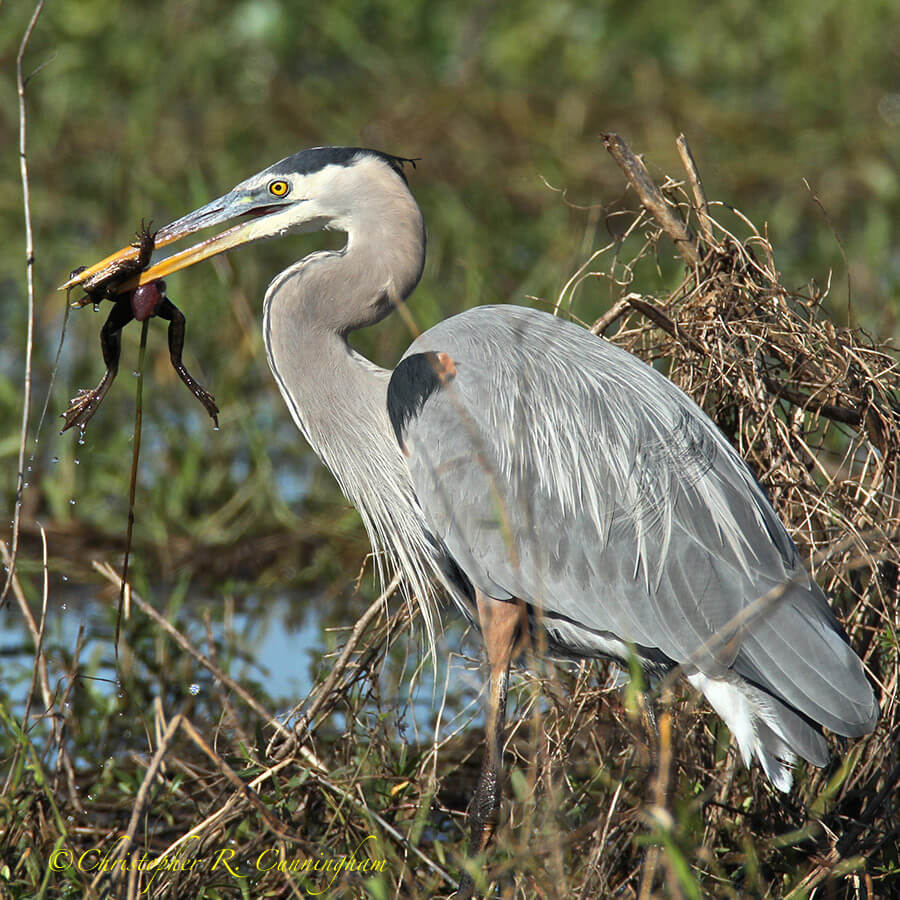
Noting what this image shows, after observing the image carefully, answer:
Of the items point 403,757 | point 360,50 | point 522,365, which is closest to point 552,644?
point 403,757

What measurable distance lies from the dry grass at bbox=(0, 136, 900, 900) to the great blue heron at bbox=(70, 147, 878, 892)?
0.12 meters

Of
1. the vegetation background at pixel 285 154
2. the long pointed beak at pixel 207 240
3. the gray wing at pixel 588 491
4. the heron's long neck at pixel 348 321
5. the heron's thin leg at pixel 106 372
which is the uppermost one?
the long pointed beak at pixel 207 240

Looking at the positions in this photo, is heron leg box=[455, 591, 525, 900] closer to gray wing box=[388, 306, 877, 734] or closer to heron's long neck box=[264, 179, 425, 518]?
gray wing box=[388, 306, 877, 734]

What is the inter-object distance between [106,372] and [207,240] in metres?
0.47

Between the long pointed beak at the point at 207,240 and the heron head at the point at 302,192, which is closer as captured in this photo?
the long pointed beak at the point at 207,240

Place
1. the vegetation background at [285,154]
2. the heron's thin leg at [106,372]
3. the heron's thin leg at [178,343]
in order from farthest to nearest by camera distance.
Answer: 1. the vegetation background at [285,154]
2. the heron's thin leg at [178,343]
3. the heron's thin leg at [106,372]

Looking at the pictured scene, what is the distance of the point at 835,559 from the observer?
10.2 ft

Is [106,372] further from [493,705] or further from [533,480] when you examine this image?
[493,705]

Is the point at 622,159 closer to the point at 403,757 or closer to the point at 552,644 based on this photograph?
the point at 552,644

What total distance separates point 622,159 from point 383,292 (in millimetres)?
608

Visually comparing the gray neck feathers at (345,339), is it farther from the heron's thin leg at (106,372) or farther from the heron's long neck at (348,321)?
the heron's thin leg at (106,372)

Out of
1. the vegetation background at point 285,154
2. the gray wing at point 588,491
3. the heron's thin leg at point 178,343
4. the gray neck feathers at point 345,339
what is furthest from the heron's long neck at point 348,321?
the vegetation background at point 285,154

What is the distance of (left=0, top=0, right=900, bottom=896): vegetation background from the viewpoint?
4.61 m

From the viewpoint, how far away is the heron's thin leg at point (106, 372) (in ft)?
9.05
